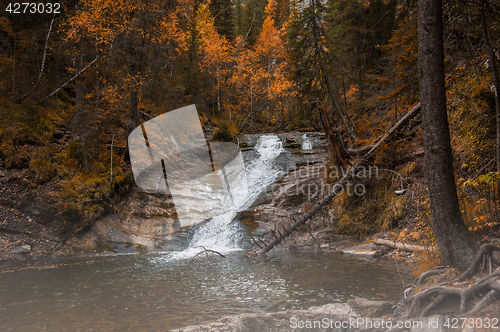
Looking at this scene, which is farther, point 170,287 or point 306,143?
point 306,143

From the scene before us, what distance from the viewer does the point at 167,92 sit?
16203mm

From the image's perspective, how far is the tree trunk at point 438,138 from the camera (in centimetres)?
448

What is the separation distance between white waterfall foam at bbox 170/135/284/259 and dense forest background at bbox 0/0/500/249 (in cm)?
405

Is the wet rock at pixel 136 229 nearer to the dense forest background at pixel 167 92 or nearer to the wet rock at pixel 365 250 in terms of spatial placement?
the dense forest background at pixel 167 92

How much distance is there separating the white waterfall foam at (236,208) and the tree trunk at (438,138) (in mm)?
7132

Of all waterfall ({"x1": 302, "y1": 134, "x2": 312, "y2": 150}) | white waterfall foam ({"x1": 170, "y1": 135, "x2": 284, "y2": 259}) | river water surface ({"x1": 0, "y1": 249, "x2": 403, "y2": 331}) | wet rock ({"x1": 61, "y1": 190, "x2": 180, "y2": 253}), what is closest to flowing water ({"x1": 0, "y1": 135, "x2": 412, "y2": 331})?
river water surface ({"x1": 0, "y1": 249, "x2": 403, "y2": 331})

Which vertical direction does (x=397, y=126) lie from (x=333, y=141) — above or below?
above

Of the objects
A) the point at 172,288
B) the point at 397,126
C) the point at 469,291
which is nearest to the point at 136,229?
the point at 172,288

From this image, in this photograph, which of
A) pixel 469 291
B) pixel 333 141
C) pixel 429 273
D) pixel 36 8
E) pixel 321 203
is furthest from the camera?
pixel 36 8

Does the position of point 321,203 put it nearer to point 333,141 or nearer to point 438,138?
point 333,141

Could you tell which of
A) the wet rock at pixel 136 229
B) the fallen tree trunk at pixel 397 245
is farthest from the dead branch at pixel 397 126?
the wet rock at pixel 136 229

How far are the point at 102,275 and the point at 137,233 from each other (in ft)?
14.5

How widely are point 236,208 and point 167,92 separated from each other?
7598 mm

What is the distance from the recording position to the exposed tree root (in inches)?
133
